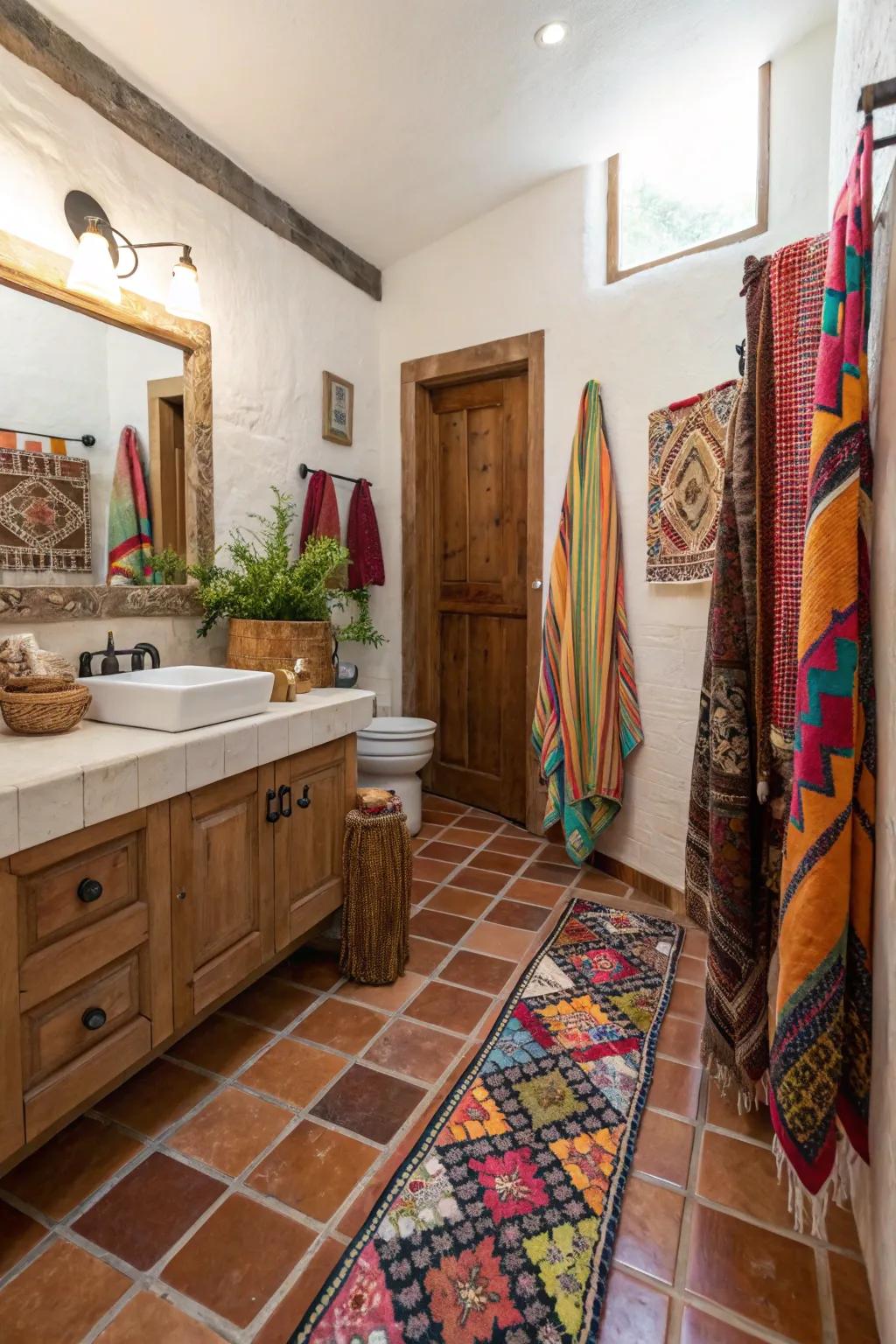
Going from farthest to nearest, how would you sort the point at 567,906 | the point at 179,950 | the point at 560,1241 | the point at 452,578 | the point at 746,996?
the point at 452,578
the point at 567,906
the point at 179,950
the point at 746,996
the point at 560,1241

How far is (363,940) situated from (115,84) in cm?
250

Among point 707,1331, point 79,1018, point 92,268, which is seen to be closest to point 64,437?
point 92,268

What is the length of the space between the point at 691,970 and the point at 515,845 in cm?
105

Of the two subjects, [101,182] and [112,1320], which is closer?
[112,1320]

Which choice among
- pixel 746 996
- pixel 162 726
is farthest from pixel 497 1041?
pixel 162 726

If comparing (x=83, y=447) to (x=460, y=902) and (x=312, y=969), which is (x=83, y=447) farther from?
(x=460, y=902)

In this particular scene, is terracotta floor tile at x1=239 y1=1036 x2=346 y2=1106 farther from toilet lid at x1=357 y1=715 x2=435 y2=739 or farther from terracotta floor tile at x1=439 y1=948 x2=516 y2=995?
toilet lid at x1=357 y1=715 x2=435 y2=739

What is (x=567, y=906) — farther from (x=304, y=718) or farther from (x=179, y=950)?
(x=179, y=950)

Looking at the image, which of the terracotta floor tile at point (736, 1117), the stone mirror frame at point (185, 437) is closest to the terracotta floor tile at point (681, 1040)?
the terracotta floor tile at point (736, 1117)

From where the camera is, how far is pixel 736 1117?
1502 millimetres

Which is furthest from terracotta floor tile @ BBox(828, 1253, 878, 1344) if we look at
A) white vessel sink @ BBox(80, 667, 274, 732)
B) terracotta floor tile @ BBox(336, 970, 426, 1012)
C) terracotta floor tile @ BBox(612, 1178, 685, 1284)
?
white vessel sink @ BBox(80, 667, 274, 732)

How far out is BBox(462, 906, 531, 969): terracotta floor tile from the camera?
2.15 metres

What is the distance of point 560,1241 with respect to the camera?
3.93 ft

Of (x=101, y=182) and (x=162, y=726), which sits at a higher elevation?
(x=101, y=182)
